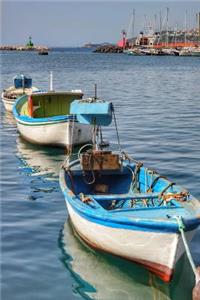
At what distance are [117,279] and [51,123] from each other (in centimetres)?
1264

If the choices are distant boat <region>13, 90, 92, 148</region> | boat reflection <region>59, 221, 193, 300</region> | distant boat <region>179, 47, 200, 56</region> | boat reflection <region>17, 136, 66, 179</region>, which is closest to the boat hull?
boat reflection <region>59, 221, 193, 300</region>

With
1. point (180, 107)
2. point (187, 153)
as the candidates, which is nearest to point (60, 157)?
point (187, 153)

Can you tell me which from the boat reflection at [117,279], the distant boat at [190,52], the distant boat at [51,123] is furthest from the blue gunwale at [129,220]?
the distant boat at [190,52]

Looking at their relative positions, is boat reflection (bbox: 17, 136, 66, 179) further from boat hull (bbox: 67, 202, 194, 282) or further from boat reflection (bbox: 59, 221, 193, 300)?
boat hull (bbox: 67, 202, 194, 282)

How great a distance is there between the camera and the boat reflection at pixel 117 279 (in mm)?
11562

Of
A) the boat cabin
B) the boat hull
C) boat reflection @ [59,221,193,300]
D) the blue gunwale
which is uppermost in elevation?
the boat cabin

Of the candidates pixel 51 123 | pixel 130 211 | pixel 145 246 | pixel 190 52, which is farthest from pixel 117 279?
pixel 190 52

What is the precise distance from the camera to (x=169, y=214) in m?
11.8

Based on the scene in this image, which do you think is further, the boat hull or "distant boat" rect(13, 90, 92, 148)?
"distant boat" rect(13, 90, 92, 148)

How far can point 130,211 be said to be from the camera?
1234 cm

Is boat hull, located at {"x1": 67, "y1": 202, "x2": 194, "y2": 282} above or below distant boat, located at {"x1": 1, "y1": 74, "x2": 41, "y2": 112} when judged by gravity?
below

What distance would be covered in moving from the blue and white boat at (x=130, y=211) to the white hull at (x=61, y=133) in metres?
7.21

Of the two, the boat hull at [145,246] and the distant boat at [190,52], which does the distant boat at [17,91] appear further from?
the distant boat at [190,52]

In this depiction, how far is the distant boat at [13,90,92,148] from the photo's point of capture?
78.1 feet
